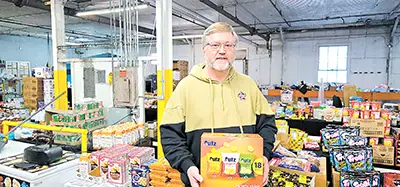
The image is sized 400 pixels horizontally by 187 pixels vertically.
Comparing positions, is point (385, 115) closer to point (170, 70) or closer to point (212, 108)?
point (170, 70)

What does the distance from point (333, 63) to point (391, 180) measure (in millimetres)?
9995

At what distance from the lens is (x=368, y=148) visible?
2.97 meters

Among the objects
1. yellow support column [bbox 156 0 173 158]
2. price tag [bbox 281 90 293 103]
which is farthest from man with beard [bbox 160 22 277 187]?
price tag [bbox 281 90 293 103]

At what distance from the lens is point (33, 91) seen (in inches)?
335

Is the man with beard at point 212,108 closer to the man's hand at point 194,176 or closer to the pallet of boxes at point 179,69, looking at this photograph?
the man's hand at point 194,176

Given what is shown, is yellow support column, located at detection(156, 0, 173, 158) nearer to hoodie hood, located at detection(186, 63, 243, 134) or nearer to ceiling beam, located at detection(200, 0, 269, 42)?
ceiling beam, located at detection(200, 0, 269, 42)

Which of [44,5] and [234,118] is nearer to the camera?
[234,118]

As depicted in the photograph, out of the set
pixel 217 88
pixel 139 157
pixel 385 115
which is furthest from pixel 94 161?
pixel 385 115

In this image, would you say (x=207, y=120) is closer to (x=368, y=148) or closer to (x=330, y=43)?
(x=368, y=148)

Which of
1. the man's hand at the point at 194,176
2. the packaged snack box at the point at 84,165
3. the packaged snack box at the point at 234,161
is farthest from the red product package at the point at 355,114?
the packaged snack box at the point at 84,165

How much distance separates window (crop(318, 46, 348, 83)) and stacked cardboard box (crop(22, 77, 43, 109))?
34.1 feet

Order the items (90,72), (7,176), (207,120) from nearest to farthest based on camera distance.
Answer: (207,120)
(7,176)
(90,72)

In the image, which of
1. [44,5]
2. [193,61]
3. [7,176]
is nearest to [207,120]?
[7,176]

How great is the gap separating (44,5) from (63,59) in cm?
190
